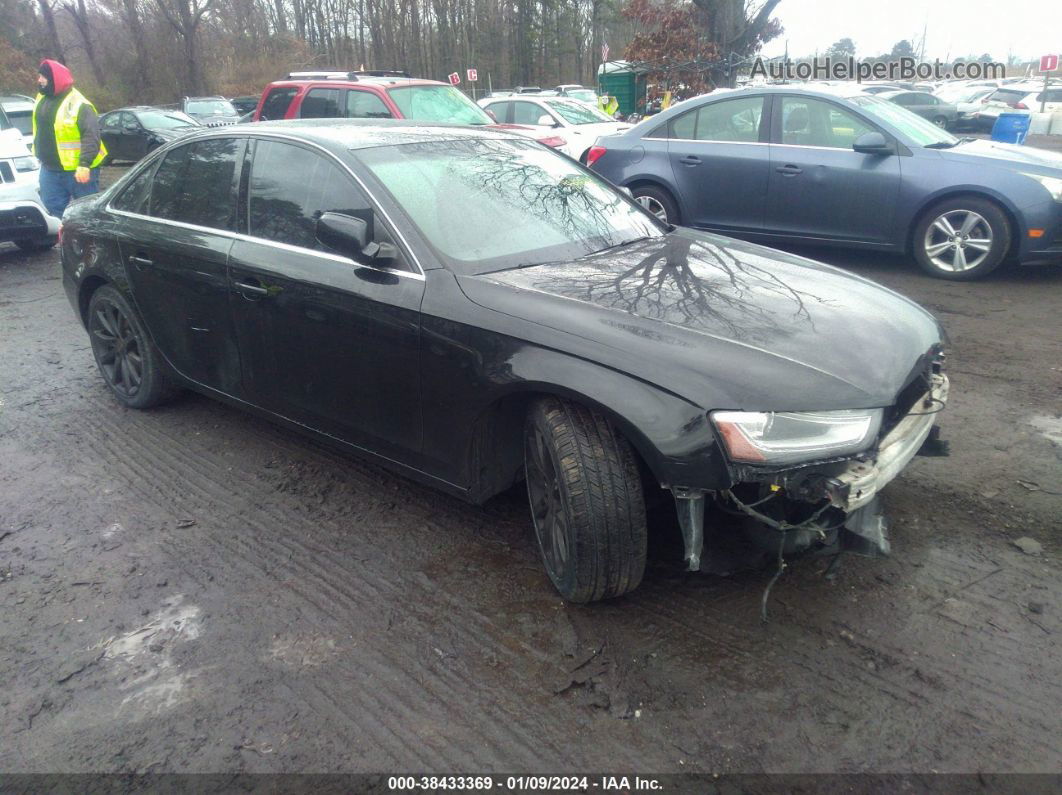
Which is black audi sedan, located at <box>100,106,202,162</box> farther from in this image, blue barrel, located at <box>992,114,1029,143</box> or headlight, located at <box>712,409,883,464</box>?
headlight, located at <box>712,409,883,464</box>

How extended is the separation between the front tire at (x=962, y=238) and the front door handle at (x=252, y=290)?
576cm

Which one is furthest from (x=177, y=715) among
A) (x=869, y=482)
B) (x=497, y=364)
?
(x=869, y=482)

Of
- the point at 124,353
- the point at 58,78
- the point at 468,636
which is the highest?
the point at 58,78

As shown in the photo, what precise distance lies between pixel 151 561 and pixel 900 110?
24.6 feet

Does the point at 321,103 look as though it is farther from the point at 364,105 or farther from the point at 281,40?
the point at 281,40

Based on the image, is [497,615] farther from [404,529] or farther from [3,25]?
[3,25]

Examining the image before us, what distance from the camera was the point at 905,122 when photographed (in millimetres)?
7402

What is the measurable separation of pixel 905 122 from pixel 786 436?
20.2 ft

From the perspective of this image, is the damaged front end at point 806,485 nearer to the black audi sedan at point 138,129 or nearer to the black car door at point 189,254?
the black car door at point 189,254

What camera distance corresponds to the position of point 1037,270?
24.1ft

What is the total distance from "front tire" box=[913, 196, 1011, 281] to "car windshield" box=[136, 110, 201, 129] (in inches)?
677

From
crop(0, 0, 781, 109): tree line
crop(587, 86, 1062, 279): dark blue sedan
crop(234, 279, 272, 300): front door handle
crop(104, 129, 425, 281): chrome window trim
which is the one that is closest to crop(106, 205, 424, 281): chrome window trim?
crop(104, 129, 425, 281): chrome window trim

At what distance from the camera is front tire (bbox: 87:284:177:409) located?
4594mm

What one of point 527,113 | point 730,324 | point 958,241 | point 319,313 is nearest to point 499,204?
point 319,313
